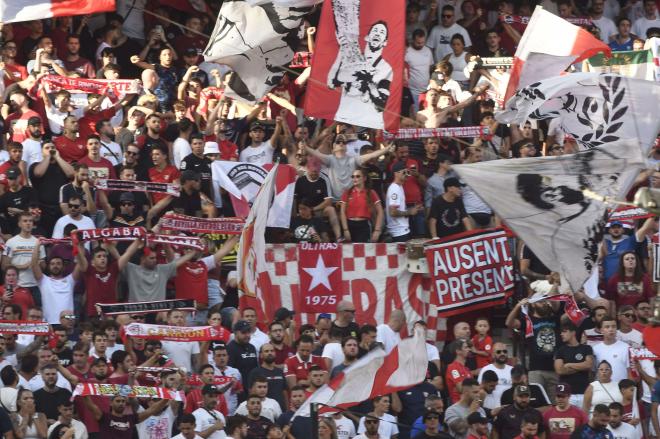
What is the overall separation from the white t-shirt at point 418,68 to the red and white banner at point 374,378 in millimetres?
7814

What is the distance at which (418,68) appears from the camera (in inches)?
1067

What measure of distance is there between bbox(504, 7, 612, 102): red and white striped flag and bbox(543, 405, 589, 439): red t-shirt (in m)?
4.31

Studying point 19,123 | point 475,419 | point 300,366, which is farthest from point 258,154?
point 475,419

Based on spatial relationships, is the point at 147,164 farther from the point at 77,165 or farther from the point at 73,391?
the point at 73,391

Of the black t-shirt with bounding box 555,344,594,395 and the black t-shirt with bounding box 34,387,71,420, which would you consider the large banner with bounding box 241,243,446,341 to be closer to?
the black t-shirt with bounding box 555,344,594,395

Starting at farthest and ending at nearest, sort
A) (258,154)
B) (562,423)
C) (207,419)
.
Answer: (258,154)
(562,423)
(207,419)

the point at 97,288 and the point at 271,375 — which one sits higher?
the point at 97,288

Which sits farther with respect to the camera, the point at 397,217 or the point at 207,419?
the point at 397,217

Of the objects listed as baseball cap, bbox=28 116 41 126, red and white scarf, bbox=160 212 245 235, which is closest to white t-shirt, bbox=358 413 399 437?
red and white scarf, bbox=160 212 245 235

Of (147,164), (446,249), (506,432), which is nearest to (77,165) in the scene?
(147,164)

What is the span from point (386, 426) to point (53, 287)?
3.89m

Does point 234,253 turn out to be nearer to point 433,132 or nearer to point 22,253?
point 22,253

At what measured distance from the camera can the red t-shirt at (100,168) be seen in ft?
76.0

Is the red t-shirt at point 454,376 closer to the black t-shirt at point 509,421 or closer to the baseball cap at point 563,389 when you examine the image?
the black t-shirt at point 509,421
